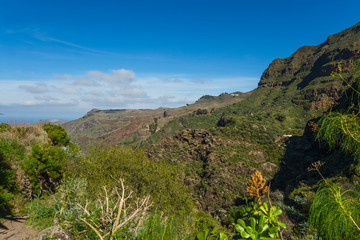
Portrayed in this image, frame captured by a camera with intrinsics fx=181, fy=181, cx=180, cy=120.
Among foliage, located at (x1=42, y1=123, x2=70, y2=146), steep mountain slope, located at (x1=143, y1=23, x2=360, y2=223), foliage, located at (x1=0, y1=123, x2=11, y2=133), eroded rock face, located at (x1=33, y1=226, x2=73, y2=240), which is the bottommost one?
steep mountain slope, located at (x1=143, y1=23, x2=360, y2=223)

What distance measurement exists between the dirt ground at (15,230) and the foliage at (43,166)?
114 inches

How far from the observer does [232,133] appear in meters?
52.8

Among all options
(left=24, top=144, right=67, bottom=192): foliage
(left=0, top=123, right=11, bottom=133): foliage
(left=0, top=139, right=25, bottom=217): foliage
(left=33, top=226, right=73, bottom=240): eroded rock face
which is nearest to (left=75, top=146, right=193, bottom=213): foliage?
(left=24, top=144, right=67, bottom=192): foliage

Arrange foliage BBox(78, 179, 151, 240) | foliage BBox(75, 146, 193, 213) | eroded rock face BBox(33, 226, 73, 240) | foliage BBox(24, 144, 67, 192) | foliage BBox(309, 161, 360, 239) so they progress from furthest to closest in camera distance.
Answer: foliage BBox(75, 146, 193, 213), foliage BBox(24, 144, 67, 192), eroded rock face BBox(33, 226, 73, 240), foliage BBox(309, 161, 360, 239), foliage BBox(78, 179, 151, 240)

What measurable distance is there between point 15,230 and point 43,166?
456 centimetres

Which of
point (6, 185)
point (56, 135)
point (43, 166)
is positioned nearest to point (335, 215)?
point (6, 185)

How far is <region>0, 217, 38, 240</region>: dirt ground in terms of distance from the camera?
560 centimetres

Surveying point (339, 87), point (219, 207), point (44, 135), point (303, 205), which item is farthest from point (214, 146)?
point (339, 87)

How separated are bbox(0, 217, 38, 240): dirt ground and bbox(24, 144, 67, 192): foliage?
289 centimetres

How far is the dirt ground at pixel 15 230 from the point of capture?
220 inches

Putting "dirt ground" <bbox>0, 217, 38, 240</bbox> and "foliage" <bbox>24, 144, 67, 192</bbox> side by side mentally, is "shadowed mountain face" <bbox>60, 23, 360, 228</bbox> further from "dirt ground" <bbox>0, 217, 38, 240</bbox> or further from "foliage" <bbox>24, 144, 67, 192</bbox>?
"dirt ground" <bbox>0, 217, 38, 240</bbox>

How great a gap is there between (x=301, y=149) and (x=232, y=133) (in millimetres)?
17022

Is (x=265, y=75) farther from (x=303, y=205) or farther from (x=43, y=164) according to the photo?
(x=43, y=164)

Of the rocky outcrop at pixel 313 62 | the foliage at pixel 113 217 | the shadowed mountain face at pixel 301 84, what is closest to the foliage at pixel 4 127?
the foliage at pixel 113 217
